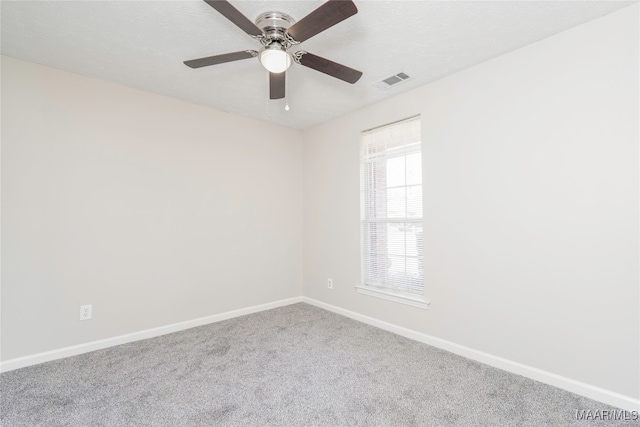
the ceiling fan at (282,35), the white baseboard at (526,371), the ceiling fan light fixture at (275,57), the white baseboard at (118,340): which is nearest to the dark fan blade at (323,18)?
the ceiling fan at (282,35)

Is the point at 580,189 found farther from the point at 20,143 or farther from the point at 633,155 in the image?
the point at 20,143

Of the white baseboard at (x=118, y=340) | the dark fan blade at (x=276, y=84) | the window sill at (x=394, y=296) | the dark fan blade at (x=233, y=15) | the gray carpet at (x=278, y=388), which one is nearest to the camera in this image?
the dark fan blade at (x=233, y=15)

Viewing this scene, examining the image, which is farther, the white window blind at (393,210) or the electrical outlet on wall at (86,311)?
the white window blind at (393,210)

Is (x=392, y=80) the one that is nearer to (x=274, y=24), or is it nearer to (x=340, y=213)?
(x=274, y=24)

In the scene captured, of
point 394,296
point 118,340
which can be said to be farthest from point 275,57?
point 118,340

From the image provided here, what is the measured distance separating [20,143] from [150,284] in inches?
61.6

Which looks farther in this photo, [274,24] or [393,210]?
[393,210]

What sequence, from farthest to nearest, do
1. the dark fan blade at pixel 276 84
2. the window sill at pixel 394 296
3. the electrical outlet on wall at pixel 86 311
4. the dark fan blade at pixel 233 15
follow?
1. the window sill at pixel 394 296
2. the electrical outlet on wall at pixel 86 311
3. the dark fan blade at pixel 276 84
4. the dark fan blade at pixel 233 15

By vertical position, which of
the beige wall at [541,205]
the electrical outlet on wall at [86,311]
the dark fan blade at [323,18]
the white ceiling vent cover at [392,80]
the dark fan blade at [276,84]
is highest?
the white ceiling vent cover at [392,80]

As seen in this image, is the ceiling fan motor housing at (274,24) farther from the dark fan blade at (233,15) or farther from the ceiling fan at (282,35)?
the dark fan blade at (233,15)

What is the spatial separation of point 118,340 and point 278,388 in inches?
68.5

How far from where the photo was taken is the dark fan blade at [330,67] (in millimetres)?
1944

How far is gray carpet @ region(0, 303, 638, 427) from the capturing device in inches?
69.4

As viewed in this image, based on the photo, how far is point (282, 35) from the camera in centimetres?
187
